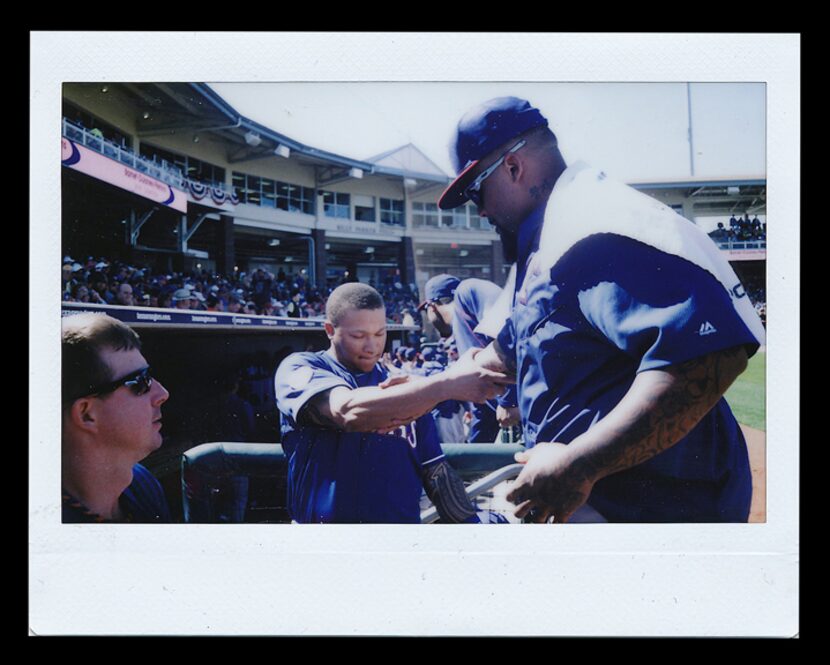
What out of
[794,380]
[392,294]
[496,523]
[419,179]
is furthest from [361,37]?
[794,380]

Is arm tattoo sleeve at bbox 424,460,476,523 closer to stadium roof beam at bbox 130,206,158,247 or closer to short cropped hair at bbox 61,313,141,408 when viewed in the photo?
short cropped hair at bbox 61,313,141,408

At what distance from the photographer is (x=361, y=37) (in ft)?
9.44

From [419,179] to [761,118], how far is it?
1.60 m

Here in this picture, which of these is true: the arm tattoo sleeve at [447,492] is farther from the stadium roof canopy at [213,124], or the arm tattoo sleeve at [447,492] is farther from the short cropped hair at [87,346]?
the short cropped hair at [87,346]

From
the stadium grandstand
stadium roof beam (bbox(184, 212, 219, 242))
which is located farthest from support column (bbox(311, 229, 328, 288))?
stadium roof beam (bbox(184, 212, 219, 242))

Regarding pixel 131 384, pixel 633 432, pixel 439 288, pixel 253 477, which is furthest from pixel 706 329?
pixel 131 384

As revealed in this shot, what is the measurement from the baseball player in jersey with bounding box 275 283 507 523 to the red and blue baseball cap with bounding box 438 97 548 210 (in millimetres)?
602

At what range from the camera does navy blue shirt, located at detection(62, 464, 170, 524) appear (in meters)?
2.88

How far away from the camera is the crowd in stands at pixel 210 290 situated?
2.85 metres

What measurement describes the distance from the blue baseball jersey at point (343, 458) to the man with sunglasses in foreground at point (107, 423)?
2.07 ft

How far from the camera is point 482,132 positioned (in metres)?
2.67

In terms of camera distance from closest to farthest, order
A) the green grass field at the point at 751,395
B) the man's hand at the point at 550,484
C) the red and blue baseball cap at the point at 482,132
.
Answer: the man's hand at the point at 550,484 → the green grass field at the point at 751,395 → the red and blue baseball cap at the point at 482,132

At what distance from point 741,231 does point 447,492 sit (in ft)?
5.80

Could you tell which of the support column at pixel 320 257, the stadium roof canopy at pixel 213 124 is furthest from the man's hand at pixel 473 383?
the stadium roof canopy at pixel 213 124
